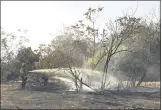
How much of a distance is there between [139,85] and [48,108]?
863 centimetres

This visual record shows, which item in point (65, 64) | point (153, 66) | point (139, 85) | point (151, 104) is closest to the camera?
point (151, 104)

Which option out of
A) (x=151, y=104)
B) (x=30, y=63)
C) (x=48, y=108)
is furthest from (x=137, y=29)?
(x=48, y=108)

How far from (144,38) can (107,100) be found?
6.84 meters

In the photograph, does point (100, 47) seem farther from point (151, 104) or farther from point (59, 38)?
point (151, 104)

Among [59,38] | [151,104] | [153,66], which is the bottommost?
[151,104]

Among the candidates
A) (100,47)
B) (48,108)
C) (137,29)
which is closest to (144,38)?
(137,29)

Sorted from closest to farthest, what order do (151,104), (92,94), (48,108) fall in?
(48,108) < (151,104) < (92,94)

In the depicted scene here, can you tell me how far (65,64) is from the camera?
1513 centimetres

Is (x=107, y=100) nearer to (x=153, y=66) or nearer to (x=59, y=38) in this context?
(x=59, y=38)

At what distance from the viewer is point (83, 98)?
1255 cm

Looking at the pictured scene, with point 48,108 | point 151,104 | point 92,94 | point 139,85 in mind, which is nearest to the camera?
point 48,108

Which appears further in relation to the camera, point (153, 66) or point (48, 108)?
point (153, 66)

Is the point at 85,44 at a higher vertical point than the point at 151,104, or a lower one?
higher

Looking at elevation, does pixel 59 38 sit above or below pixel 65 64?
above
